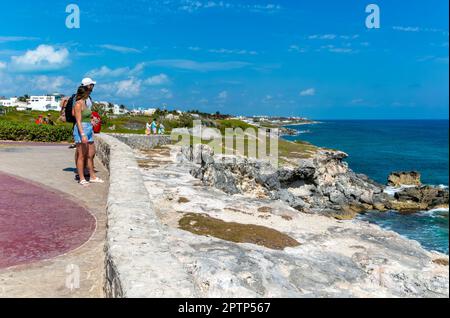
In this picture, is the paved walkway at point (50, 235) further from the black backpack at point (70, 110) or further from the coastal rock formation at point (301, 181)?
the coastal rock formation at point (301, 181)

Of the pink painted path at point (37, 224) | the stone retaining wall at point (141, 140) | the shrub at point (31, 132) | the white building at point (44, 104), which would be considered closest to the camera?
the pink painted path at point (37, 224)

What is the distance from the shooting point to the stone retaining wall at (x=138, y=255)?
140 inches

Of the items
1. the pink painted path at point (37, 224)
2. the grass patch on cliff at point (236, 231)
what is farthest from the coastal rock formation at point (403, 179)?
the pink painted path at point (37, 224)

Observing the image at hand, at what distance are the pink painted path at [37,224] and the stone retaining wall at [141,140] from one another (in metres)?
12.4

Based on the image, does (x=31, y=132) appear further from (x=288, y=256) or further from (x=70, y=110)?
(x=288, y=256)

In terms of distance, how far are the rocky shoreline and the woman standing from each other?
28.3 ft

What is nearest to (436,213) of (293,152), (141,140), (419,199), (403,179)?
(419,199)

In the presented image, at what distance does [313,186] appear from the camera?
3284 cm

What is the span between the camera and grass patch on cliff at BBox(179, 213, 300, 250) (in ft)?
27.0

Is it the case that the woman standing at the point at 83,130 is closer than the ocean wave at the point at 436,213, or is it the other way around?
the woman standing at the point at 83,130

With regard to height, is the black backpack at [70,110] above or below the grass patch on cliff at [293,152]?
above

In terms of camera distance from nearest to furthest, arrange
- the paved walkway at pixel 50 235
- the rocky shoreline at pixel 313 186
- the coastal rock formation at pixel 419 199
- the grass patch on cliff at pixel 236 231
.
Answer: the paved walkway at pixel 50 235 → the grass patch on cliff at pixel 236 231 → the rocky shoreline at pixel 313 186 → the coastal rock formation at pixel 419 199

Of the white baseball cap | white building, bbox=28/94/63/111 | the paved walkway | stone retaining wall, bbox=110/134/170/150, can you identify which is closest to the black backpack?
the white baseball cap
